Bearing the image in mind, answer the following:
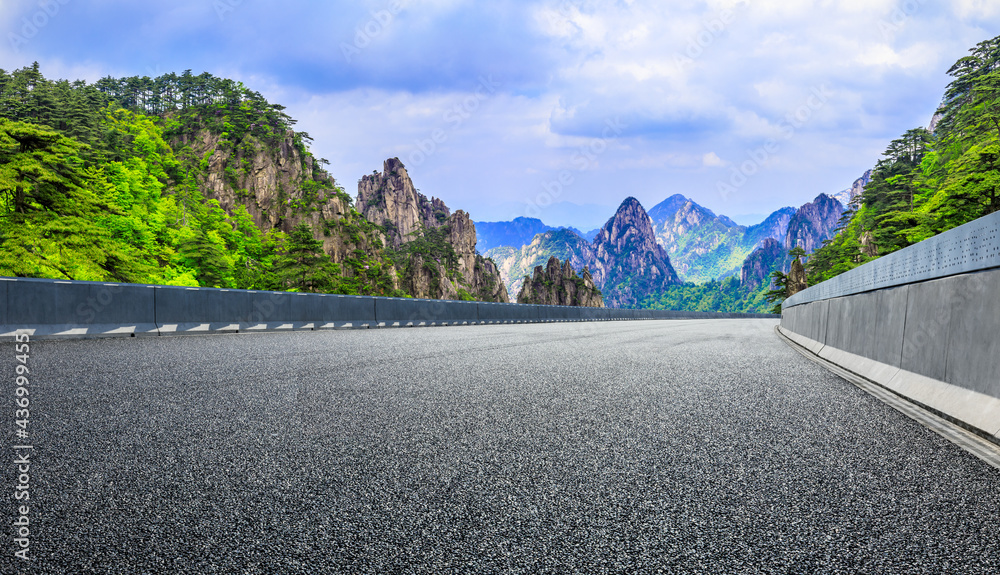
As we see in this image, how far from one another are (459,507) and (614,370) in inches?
207

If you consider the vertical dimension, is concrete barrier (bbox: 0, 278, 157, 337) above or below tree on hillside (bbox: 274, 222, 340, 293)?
below

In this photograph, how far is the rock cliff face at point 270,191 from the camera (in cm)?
10638

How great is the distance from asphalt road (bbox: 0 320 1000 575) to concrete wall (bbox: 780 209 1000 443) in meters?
0.42

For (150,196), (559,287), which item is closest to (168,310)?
(150,196)

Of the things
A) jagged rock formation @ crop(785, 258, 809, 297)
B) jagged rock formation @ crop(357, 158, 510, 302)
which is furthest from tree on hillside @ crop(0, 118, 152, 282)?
jagged rock formation @ crop(785, 258, 809, 297)

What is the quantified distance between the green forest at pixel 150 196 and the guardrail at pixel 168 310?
743 inches

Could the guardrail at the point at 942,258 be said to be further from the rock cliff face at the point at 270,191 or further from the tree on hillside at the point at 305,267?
the rock cliff face at the point at 270,191

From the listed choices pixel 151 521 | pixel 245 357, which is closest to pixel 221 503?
pixel 151 521

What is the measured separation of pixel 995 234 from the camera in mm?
4359

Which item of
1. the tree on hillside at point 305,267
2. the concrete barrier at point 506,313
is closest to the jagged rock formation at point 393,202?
the tree on hillside at point 305,267

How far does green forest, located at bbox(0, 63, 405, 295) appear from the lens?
2888 cm

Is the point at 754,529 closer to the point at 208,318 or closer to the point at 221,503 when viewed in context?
the point at 221,503

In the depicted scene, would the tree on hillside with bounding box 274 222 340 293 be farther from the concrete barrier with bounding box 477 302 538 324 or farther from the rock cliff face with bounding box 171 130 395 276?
the concrete barrier with bounding box 477 302 538 324

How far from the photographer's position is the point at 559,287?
151 m
